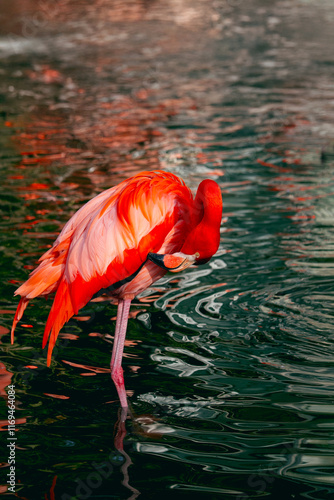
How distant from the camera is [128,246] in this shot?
338cm

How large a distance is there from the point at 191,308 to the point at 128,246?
54.0 inches

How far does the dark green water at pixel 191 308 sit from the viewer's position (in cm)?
312

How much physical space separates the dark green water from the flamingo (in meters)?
0.38

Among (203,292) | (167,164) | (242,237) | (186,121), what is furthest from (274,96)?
(203,292)

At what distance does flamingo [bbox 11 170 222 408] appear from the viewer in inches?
134

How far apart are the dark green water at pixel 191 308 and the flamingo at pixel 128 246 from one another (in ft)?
1.24

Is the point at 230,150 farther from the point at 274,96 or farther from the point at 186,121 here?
the point at 274,96

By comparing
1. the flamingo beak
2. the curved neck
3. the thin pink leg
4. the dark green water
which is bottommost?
the dark green water

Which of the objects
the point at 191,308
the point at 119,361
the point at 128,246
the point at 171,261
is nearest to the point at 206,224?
the point at 171,261

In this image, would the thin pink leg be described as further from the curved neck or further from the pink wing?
the curved neck

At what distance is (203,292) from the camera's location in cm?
488

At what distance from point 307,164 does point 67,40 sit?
10837 millimetres

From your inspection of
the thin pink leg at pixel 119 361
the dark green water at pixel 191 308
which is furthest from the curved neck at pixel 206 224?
the dark green water at pixel 191 308

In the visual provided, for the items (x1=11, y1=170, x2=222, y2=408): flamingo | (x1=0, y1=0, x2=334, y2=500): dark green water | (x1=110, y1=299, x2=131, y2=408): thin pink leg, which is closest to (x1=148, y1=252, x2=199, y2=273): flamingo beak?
(x1=11, y1=170, x2=222, y2=408): flamingo
